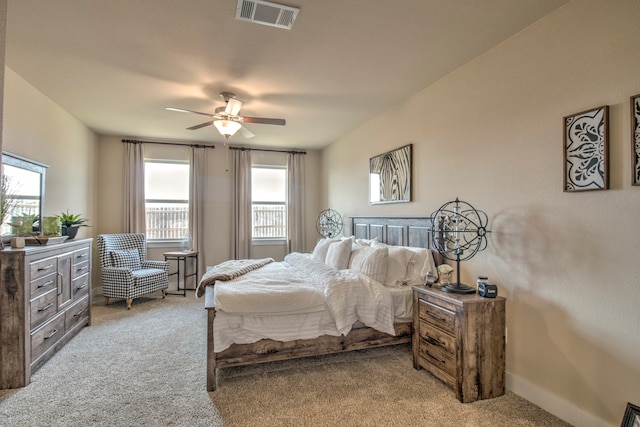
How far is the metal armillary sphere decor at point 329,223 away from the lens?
579cm

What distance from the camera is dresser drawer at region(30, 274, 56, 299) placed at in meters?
2.71

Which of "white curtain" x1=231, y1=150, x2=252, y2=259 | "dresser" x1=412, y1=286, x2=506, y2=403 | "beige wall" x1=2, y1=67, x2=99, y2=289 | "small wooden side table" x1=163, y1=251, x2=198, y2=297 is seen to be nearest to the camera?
"dresser" x1=412, y1=286, x2=506, y2=403

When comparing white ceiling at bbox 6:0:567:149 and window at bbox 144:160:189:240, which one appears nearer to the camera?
white ceiling at bbox 6:0:567:149

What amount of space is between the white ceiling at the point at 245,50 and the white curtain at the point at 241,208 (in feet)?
6.78

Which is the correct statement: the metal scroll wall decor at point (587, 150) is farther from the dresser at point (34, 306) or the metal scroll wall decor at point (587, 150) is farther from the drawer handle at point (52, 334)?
the drawer handle at point (52, 334)

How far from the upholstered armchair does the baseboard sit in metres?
4.73

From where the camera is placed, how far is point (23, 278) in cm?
256

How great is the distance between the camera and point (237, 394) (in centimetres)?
241

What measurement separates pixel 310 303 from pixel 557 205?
1975 millimetres

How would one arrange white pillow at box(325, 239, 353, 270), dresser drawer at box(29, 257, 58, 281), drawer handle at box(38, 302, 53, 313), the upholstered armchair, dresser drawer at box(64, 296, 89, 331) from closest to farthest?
dresser drawer at box(29, 257, 58, 281) → drawer handle at box(38, 302, 53, 313) → dresser drawer at box(64, 296, 89, 331) → white pillow at box(325, 239, 353, 270) → the upholstered armchair

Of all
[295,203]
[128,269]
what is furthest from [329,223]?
[128,269]

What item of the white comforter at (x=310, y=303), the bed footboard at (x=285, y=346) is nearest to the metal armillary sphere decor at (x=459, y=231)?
the white comforter at (x=310, y=303)

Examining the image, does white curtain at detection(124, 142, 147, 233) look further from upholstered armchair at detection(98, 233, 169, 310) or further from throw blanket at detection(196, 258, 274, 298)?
throw blanket at detection(196, 258, 274, 298)

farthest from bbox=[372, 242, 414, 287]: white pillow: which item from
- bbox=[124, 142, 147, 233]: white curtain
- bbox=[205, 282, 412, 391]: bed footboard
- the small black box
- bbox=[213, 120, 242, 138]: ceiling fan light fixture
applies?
bbox=[124, 142, 147, 233]: white curtain
